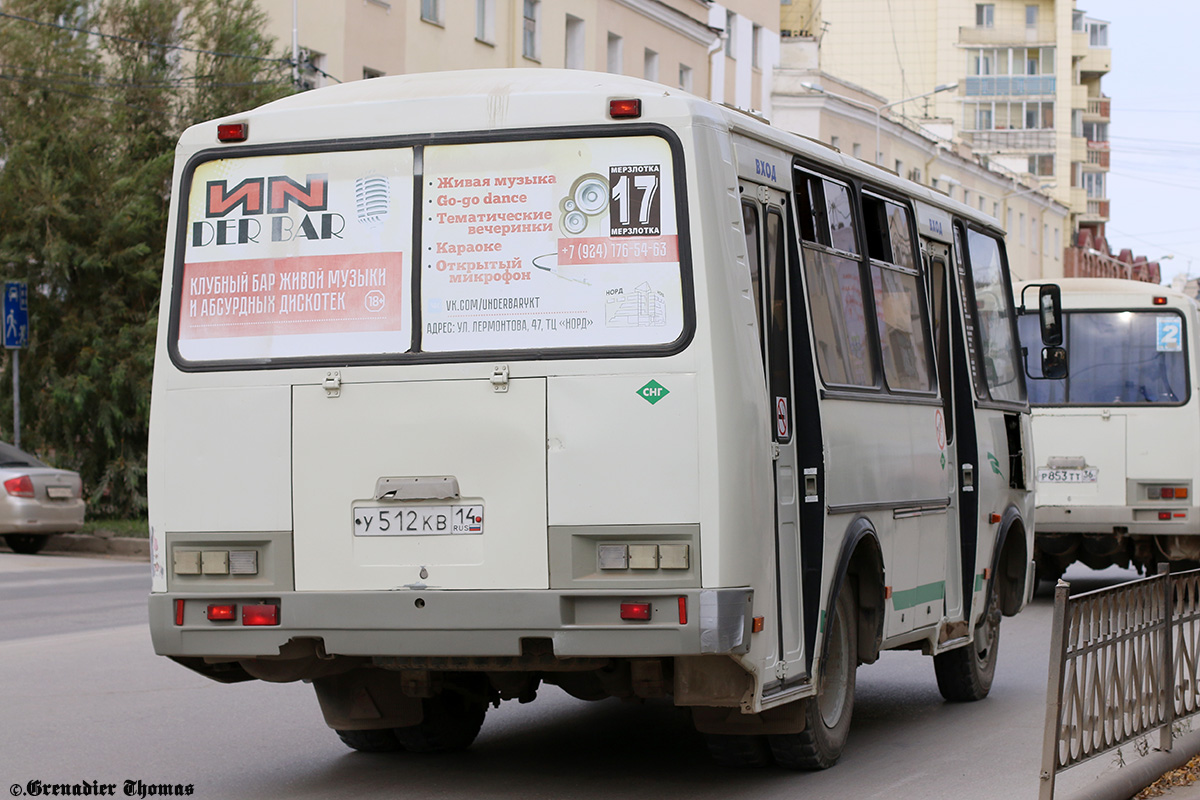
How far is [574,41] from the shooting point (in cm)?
3944

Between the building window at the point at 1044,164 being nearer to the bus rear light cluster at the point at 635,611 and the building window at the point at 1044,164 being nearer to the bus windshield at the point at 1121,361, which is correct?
the bus windshield at the point at 1121,361

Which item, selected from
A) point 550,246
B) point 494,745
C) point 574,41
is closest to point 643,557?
point 550,246

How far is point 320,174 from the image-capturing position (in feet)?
23.2

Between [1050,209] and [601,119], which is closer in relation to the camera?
[601,119]

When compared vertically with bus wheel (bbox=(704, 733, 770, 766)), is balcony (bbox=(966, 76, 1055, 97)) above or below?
above

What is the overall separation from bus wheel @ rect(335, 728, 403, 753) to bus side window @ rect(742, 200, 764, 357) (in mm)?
2789

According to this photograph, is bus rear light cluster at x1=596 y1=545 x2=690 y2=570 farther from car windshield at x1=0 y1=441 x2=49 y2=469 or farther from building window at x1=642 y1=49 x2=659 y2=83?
building window at x1=642 y1=49 x2=659 y2=83

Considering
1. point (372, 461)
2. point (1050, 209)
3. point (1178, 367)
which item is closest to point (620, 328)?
point (372, 461)

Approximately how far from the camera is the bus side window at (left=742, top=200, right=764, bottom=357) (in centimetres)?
710

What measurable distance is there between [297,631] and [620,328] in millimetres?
1715

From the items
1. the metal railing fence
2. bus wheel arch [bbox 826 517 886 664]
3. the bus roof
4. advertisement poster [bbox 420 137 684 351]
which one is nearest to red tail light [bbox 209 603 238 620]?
advertisement poster [bbox 420 137 684 351]

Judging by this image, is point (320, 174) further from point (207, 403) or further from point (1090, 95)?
point (1090, 95)

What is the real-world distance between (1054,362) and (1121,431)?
17.5ft

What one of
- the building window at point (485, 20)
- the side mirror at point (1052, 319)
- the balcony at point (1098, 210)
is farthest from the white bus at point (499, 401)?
the balcony at point (1098, 210)
